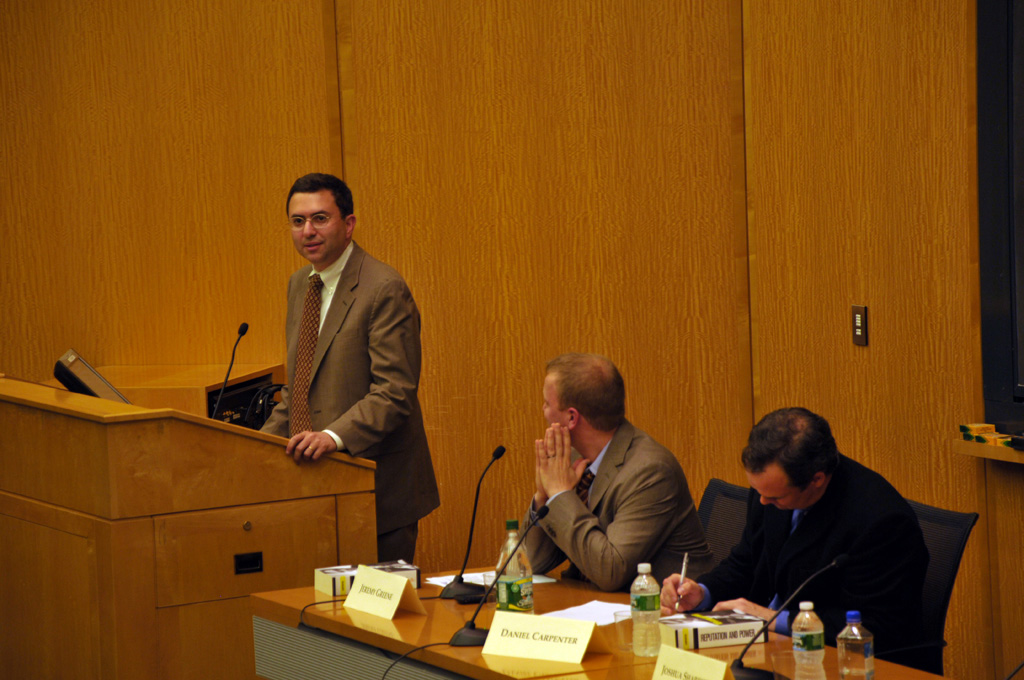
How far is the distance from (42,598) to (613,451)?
4.96ft

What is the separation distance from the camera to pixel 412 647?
7.42 feet

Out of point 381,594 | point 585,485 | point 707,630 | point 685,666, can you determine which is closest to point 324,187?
point 585,485

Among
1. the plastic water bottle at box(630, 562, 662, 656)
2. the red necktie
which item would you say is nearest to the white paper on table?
the plastic water bottle at box(630, 562, 662, 656)

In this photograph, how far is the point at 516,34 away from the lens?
15.6 ft

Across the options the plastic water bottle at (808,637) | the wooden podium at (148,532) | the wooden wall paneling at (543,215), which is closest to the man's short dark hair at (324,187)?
the wooden podium at (148,532)

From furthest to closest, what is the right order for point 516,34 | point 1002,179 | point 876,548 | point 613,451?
point 516,34 → point 1002,179 → point 613,451 → point 876,548

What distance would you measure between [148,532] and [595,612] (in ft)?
3.72

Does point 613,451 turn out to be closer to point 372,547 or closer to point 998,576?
point 372,547

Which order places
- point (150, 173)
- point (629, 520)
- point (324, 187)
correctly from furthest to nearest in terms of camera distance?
point (150, 173) → point (324, 187) → point (629, 520)

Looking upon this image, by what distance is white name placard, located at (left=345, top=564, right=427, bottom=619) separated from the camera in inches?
97.2

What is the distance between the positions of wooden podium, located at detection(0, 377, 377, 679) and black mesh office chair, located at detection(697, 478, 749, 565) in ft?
3.01

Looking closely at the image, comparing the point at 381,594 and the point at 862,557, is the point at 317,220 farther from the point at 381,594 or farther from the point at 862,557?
the point at 862,557

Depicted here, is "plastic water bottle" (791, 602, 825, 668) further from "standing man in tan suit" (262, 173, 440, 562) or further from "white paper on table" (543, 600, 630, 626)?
"standing man in tan suit" (262, 173, 440, 562)

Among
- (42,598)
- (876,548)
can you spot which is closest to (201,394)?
(42,598)
